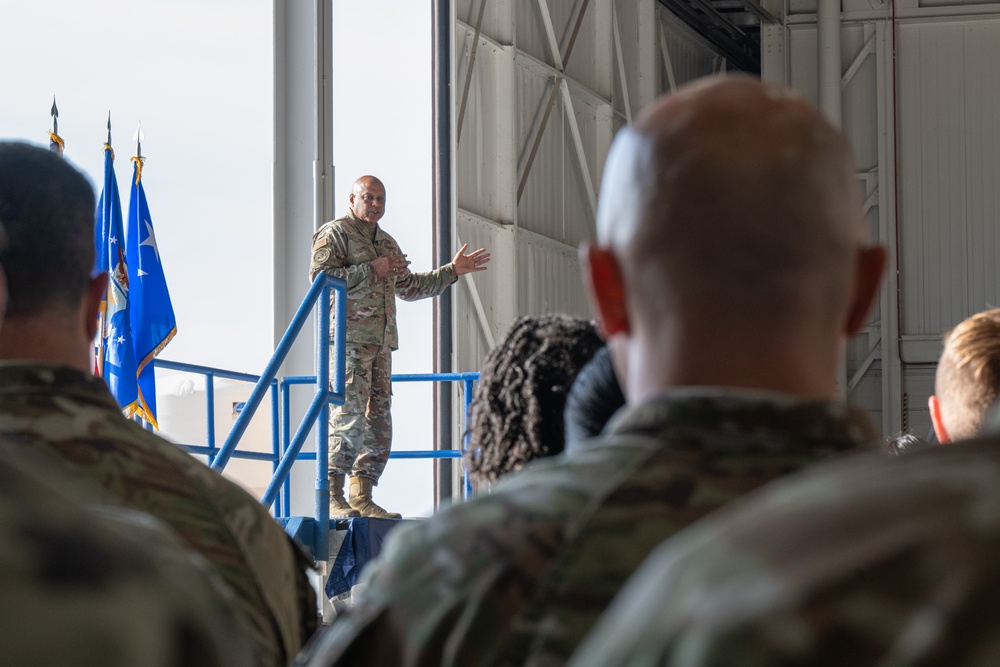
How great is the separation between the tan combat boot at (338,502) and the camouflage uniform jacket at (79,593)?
6008mm

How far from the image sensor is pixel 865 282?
1235 mm

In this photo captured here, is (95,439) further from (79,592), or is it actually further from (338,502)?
(338,502)

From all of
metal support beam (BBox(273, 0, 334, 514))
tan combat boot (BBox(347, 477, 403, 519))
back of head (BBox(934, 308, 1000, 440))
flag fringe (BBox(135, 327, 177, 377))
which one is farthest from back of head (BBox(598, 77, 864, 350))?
metal support beam (BBox(273, 0, 334, 514))

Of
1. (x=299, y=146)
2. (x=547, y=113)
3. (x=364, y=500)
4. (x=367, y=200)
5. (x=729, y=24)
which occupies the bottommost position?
(x=364, y=500)

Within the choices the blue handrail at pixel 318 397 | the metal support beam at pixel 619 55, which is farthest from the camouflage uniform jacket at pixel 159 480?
the metal support beam at pixel 619 55

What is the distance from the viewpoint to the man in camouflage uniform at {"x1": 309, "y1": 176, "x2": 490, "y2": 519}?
6.67 metres

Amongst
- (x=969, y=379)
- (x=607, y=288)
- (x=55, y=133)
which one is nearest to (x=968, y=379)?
(x=969, y=379)

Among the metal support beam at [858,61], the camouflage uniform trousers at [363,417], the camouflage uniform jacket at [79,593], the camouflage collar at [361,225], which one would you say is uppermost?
the metal support beam at [858,61]

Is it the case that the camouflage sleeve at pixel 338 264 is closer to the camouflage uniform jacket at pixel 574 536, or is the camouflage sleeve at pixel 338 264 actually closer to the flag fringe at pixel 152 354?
the flag fringe at pixel 152 354

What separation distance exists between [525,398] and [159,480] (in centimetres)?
63

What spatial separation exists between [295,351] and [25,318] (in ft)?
27.4

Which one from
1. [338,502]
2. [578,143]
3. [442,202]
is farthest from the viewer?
[578,143]

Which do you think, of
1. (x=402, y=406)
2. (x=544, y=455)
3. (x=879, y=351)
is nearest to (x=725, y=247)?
(x=544, y=455)

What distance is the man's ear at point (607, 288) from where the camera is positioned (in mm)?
1174
